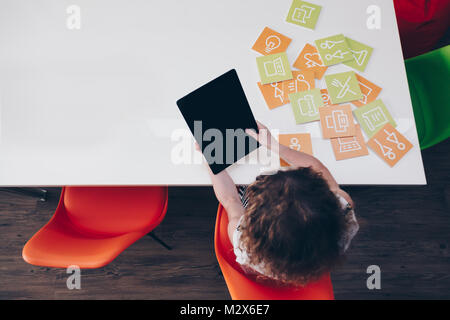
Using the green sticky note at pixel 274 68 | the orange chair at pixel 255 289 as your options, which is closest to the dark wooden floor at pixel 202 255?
the orange chair at pixel 255 289

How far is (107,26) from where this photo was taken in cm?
120

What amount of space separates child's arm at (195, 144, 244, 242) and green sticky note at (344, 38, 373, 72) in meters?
0.72

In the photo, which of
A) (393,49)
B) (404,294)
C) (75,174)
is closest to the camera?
(75,174)

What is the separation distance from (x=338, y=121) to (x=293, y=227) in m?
0.55

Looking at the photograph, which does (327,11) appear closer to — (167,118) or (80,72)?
(167,118)

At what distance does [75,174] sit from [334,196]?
3.11ft

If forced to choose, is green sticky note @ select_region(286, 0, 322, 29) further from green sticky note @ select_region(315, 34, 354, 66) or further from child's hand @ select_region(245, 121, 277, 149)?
child's hand @ select_region(245, 121, 277, 149)

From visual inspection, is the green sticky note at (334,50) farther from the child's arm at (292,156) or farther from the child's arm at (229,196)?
the child's arm at (229,196)

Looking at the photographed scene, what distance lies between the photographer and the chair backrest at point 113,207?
1.31 meters

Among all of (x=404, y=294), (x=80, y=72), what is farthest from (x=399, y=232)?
(x=80, y=72)

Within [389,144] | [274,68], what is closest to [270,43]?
[274,68]

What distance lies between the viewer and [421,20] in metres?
1.42

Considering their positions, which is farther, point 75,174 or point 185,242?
point 185,242

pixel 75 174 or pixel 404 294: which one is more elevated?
pixel 75 174
